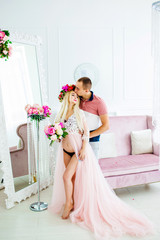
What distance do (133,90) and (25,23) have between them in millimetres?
2358

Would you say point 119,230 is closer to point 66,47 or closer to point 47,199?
point 47,199

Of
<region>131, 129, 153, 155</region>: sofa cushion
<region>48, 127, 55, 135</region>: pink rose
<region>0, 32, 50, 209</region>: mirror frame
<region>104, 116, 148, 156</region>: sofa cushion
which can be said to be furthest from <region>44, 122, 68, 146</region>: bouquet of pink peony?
<region>131, 129, 153, 155</region>: sofa cushion

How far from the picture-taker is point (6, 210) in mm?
3117

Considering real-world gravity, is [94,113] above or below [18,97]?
below

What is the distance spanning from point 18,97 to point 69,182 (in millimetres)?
1398

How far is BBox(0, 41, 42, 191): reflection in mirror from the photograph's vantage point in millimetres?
3285

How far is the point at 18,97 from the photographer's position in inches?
136

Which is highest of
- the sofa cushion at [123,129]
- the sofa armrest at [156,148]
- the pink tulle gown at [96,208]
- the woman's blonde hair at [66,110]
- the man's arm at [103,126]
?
the woman's blonde hair at [66,110]

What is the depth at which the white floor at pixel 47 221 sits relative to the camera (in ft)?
8.27

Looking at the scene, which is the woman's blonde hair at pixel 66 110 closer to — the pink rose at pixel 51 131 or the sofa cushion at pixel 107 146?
the pink rose at pixel 51 131

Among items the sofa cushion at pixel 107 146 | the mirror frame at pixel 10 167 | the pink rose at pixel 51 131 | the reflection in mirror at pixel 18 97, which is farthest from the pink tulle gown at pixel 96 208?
the sofa cushion at pixel 107 146

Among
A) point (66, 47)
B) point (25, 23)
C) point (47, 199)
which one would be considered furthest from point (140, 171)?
point (25, 23)

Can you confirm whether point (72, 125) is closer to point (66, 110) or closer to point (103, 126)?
point (66, 110)

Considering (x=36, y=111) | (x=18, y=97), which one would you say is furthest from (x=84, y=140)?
(x=18, y=97)
